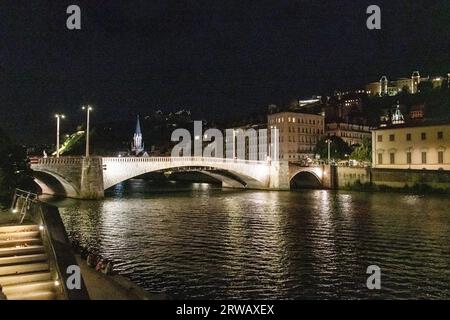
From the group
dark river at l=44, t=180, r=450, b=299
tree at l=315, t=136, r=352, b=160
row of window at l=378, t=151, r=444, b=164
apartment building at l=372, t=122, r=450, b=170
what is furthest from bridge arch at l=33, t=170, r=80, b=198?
tree at l=315, t=136, r=352, b=160

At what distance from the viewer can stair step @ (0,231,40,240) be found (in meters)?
15.4

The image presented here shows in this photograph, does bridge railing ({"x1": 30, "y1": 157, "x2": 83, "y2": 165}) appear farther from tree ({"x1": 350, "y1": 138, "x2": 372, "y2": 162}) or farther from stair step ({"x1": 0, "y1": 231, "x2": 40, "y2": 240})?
tree ({"x1": 350, "y1": 138, "x2": 372, "y2": 162})

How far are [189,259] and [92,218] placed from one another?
1801 centimetres

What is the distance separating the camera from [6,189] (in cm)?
2248

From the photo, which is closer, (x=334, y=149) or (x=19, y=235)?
(x=19, y=235)

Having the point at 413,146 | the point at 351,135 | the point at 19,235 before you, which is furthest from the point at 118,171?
the point at 351,135

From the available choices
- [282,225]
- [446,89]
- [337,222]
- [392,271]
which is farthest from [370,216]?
[446,89]

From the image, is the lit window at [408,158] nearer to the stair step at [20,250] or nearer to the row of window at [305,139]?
the row of window at [305,139]

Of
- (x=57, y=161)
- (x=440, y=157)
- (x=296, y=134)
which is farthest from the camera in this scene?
(x=296, y=134)

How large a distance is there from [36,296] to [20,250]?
231 cm

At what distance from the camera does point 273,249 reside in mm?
25891

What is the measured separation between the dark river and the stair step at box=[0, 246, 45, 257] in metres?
4.62

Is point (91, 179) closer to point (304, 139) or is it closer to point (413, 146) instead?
point (413, 146)

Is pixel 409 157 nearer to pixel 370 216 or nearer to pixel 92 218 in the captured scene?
pixel 370 216
